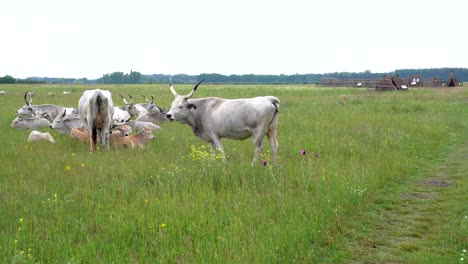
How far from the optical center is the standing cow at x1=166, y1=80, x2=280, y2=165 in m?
10.7

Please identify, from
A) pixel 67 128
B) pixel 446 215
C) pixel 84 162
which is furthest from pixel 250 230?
pixel 67 128

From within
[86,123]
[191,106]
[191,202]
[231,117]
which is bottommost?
[191,202]

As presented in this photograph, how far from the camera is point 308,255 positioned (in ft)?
17.8

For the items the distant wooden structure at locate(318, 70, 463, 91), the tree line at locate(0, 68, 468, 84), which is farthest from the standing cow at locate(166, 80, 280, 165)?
the tree line at locate(0, 68, 468, 84)

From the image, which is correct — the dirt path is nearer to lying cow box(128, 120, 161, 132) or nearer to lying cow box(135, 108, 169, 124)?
lying cow box(128, 120, 161, 132)

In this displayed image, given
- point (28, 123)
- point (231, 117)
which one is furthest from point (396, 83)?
point (231, 117)

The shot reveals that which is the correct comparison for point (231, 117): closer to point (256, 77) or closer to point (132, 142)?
point (132, 142)

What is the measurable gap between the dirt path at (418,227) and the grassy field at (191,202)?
0.40 feet

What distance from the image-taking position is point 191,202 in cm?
711

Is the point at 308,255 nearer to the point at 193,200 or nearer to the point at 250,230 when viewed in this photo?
the point at 250,230

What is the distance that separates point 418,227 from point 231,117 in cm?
545

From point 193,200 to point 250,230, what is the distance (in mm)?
1559

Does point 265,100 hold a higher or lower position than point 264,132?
higher

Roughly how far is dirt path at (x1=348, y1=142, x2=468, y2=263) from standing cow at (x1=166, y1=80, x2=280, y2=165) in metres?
3.53
